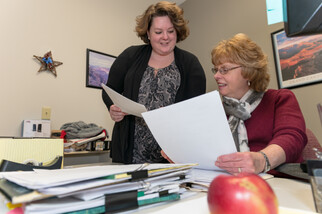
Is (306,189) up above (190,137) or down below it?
below

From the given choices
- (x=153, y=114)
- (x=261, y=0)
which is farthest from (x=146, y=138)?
(x=261, y=0)

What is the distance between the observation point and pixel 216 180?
308 millimetres

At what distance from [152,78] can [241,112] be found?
53cm

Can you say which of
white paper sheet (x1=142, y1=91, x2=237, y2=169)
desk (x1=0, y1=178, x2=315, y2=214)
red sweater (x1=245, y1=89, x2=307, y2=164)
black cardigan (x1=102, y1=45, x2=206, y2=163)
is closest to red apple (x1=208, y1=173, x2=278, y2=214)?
desk (x1=0, y1=178, x2=315, y2=214)

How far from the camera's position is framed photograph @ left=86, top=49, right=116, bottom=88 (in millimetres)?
2573

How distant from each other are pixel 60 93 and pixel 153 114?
195 centimetres

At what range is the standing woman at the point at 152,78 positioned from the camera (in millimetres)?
→ 1225

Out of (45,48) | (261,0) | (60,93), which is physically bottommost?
(60,93)

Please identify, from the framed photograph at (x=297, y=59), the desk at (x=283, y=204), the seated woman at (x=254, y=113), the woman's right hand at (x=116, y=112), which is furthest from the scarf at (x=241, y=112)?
the framed photograph at (x=297, y=59)

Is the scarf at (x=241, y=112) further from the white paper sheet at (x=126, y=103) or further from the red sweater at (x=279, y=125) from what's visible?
the white paper sheet at (x=126, y=103)

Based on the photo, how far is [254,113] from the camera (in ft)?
3.35

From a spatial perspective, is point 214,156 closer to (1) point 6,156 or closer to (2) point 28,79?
(1) point 6,156

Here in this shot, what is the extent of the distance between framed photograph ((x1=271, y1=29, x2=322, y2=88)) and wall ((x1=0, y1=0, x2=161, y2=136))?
71.5 inches

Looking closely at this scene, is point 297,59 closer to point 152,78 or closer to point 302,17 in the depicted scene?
point 152,78
